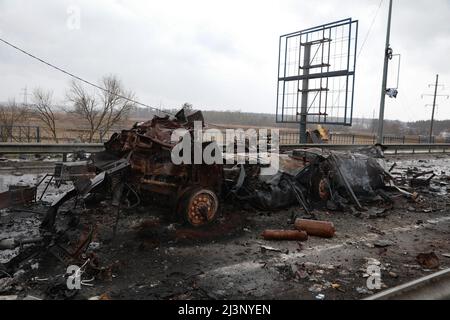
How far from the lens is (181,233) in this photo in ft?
17.6

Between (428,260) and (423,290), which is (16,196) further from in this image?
(428,260)

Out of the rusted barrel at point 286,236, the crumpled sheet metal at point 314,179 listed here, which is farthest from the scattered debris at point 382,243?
the crumpled sheet metal at point 314,179

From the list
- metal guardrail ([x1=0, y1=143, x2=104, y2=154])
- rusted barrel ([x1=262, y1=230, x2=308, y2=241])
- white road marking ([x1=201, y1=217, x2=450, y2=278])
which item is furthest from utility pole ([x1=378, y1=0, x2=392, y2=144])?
rusted barrel ([x1=262, y1=230, x2=308, y2=241])

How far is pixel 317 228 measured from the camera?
5652 millimetres

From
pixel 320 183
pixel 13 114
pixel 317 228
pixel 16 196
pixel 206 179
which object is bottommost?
pixel 317 228

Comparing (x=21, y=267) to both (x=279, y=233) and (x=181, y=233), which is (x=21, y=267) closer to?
(x=181, y=233)

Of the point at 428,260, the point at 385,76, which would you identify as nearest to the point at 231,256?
the point at 428,260

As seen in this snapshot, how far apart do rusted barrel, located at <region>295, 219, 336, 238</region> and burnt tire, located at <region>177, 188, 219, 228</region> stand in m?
1.33

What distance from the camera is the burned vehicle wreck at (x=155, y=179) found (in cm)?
529

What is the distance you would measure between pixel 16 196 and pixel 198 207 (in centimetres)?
302

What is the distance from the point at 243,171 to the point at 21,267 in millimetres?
3586

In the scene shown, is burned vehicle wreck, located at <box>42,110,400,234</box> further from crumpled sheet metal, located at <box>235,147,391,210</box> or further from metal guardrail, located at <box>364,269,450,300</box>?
metal guardrail, located at <box>364,269,450,300</box>

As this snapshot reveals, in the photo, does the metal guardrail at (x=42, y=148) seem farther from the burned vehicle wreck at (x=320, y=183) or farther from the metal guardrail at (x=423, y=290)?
the metal guardrail at (x=423, y=290)
